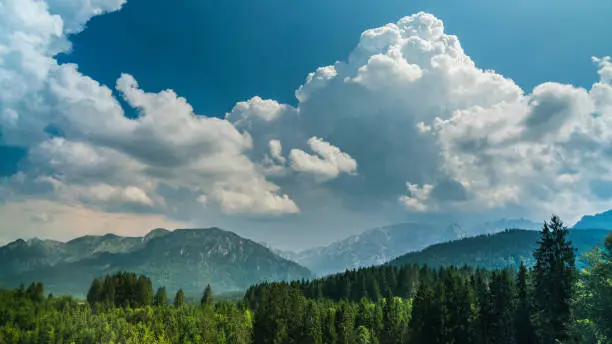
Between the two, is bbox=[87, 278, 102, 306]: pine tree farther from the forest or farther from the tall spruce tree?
the tall spruce tree

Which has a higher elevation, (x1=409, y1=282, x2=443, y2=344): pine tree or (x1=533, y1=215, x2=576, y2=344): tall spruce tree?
(x1=533, y1=215, x2=576, y2=344): tall spruce tree

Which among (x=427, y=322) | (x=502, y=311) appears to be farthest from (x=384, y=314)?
(x=502, y=311)

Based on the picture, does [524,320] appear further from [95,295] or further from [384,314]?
[95,295]

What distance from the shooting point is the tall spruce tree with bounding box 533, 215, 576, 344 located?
54938 mm

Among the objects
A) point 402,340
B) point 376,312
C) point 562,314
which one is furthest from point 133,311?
point 562,314

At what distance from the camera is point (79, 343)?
468 ft

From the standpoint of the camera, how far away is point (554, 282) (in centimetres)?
5656

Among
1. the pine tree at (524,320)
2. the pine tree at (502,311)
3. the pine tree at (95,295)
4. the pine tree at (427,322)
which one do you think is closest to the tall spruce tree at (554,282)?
the pine tree at (524,320)

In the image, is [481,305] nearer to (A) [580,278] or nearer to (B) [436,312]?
(B) [436,312]

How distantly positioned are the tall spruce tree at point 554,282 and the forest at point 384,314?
123mm

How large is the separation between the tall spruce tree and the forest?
123 mm

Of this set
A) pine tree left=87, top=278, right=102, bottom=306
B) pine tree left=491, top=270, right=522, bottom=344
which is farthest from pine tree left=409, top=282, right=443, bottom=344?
pine tree left=87, top=278, right=102, bottom=306

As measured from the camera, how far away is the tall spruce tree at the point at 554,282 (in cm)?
5494

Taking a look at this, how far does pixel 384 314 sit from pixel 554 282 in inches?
2303
